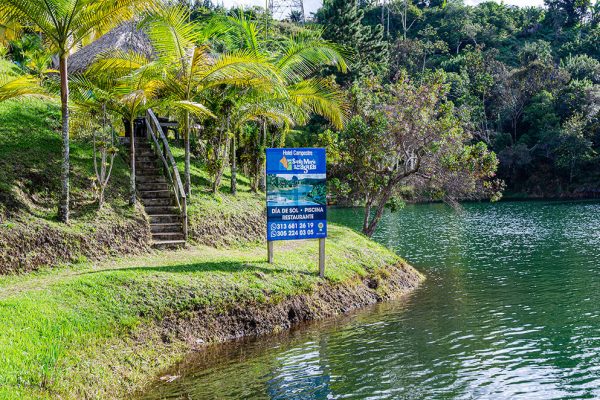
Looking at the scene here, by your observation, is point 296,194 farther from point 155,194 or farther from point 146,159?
point 146,159

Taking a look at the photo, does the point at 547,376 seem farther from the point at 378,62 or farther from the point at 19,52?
the point at 378,62

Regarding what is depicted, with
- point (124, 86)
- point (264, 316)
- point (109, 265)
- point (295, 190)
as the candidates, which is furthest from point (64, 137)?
point (264, 316)

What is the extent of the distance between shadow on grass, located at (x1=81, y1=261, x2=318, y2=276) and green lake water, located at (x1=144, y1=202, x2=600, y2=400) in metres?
2.23

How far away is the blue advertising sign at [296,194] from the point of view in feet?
54.9

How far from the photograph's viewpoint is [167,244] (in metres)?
17.5

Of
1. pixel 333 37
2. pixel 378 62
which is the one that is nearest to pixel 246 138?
pixel 333 37

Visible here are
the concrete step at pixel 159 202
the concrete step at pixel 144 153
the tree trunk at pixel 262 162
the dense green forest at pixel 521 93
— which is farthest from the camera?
the dense green forest at pixel 521 93

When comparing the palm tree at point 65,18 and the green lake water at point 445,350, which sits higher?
the palm tree at point 65,18

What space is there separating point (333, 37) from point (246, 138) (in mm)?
40654

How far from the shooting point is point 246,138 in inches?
998

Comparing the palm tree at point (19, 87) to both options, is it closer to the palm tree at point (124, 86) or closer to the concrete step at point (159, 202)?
the palm tree at point (124, 86)

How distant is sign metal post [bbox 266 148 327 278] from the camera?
55.0 ft

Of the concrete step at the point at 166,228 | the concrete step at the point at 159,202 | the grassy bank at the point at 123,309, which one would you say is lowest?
the grassy bank at the point at 123,309

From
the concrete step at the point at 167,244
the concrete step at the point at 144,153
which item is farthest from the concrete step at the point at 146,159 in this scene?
the concrete step at the point at 167,244
